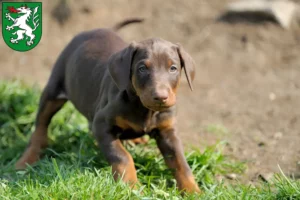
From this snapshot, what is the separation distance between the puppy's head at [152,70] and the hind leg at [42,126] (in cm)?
157

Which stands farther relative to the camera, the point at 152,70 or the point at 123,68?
the point at 123,68

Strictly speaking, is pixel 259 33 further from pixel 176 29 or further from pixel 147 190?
pixel 147 190

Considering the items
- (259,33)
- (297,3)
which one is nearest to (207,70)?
(259,33)

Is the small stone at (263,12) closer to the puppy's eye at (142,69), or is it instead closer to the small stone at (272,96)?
the small stone at (272,96)

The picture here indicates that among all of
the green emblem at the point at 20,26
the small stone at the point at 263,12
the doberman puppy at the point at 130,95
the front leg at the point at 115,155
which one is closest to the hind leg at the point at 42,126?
the doberman puppy at the point at 130,95

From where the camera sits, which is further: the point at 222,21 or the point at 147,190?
the point at 222,21

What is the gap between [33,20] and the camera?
22.2 ft

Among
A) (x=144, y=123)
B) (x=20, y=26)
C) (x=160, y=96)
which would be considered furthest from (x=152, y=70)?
(x=20, y=26)

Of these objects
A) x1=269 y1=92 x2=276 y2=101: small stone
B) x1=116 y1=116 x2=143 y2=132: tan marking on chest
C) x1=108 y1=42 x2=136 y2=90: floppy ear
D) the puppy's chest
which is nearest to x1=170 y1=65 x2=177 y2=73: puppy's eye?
x1=108 y1=42 x2=136 y2=90: floppy ear

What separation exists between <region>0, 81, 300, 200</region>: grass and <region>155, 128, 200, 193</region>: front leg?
Answer: 0.14m

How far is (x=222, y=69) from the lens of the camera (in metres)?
9.86

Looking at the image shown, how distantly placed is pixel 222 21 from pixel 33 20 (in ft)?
16.7

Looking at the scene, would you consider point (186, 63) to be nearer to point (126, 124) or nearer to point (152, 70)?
point (152, 70)

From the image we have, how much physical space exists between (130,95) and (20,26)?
1922mm
